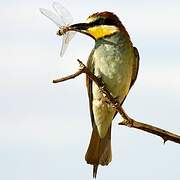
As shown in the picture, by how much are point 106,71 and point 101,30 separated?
22 centimetres

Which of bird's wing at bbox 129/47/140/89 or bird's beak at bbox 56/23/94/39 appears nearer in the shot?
bird's beak at bbox 56/23/94/39

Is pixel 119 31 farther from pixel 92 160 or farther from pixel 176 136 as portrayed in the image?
pixel 176 136

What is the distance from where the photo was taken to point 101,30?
2844mm

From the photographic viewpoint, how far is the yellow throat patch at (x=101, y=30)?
9.07ft

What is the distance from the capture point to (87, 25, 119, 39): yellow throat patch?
9.07 feet

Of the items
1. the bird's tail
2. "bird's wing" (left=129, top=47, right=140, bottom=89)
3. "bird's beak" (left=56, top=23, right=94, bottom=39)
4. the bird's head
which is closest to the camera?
"bird's beak" (left=56, top=23, right=94, bottom=39)

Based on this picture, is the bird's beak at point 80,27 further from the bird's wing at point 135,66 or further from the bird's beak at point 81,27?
the bird's wing at point 135,66

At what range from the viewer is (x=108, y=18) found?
113 inches

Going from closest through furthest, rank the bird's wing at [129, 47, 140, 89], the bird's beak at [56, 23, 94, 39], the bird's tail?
1. the bird's beak at [56, 23, 94, 39]
2. the bird's tail
3. the bird's wing at [129, 47, 140, 89]

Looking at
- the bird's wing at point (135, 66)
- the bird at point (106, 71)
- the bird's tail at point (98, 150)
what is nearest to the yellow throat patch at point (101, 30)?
the bird at point (106, 71)

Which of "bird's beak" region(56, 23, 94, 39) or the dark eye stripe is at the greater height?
the dark eye stripe

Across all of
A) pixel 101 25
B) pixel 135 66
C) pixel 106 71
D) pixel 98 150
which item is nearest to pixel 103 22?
pixel 101 25

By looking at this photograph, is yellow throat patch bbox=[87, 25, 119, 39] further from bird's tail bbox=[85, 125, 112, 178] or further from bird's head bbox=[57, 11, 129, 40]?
bird's tail bbox=[85, 125, 112, 178]

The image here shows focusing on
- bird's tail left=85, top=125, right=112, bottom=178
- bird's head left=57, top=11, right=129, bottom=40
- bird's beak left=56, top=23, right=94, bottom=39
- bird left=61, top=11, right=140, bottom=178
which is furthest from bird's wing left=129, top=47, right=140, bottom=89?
bird's beak left=56, top=23, right=94, bottom=39
